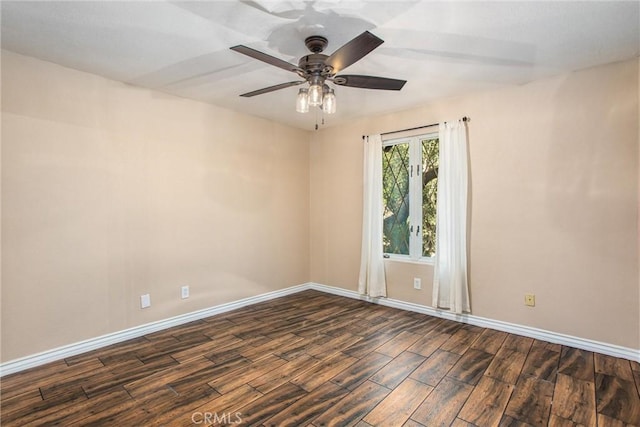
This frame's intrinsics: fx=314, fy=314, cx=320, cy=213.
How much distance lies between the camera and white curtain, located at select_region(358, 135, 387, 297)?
4047mm

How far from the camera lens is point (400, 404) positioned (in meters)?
2.02

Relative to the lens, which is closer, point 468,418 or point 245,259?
point 468,418

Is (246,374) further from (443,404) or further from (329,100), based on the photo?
(329,100)

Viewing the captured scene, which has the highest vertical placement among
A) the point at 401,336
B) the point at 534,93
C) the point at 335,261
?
the point at 534,93

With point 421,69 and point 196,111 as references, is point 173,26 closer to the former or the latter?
point 196,111

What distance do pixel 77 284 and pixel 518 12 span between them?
3911 millimetres

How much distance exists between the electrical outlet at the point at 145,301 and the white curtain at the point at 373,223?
2510 millimetres

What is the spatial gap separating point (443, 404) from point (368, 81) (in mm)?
2198

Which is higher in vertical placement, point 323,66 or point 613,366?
point 323,66

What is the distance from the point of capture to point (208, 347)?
2854 mm

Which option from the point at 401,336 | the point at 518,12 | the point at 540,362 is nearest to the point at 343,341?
the point at 401,336

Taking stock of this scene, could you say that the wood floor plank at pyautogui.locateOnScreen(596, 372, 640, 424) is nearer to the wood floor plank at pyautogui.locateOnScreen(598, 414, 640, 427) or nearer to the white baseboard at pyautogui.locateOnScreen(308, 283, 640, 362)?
the wood floor plank at pyautogui.locateOnScreen(598, 414, 640, 427)

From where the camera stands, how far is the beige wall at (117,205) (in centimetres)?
248

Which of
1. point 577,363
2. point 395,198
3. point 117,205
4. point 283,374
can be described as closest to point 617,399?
point 577,363
